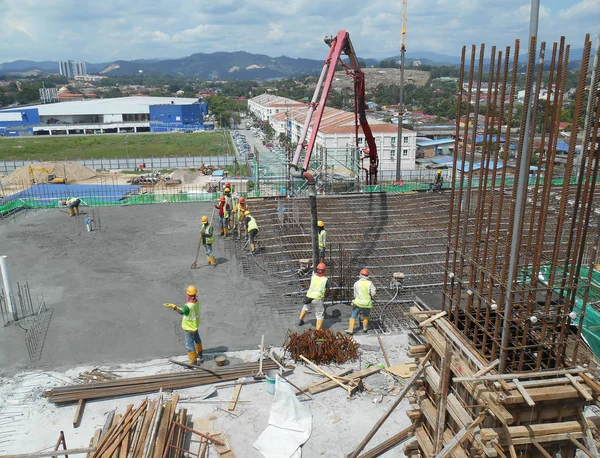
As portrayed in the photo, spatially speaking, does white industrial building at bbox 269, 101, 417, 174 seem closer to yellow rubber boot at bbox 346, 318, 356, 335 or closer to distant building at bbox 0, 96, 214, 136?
yellow rubber boot at bbox 346, 318, 356, 335

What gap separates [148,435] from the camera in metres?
6.34

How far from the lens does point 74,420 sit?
716cm

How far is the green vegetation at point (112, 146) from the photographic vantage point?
57.6 metres

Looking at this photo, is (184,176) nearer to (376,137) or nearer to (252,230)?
(376,137)

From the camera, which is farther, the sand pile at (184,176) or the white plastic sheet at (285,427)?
the sand pile at (184,176)

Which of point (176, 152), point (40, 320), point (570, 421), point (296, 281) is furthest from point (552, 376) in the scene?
point (176, 152)

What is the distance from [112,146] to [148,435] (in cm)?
6543

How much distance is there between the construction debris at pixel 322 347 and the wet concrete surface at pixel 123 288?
2.66 feet

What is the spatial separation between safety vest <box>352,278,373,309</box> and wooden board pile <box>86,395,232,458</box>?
3895 millimetres

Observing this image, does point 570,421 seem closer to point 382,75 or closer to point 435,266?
point 435,266

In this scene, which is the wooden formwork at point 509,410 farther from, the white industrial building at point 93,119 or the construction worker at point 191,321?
the white industrial building at point 93,119

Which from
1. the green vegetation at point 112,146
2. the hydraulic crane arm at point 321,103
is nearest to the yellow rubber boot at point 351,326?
the hydraulic crane arm at point 321,103

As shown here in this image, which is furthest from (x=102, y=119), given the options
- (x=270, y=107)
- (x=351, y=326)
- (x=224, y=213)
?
(x=351, y=326)

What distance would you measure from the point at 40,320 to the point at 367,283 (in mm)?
7476
